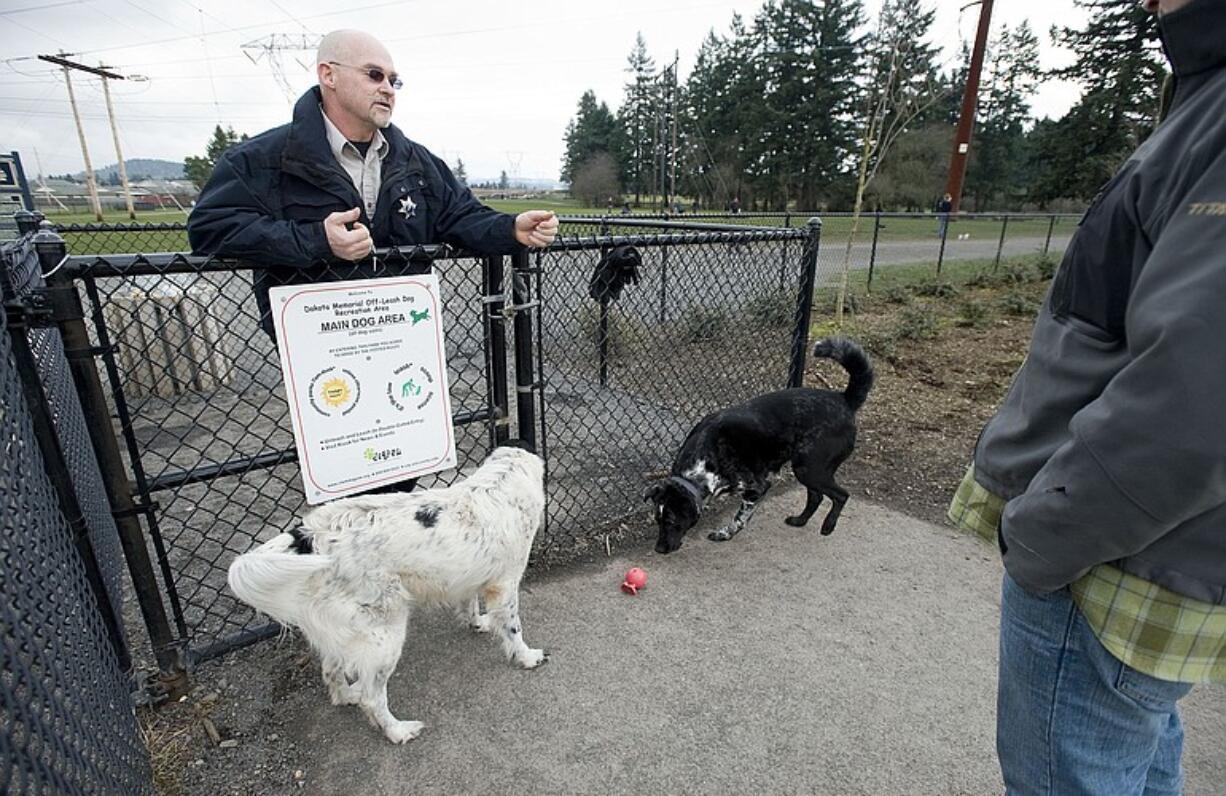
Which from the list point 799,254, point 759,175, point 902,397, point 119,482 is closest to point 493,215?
point 119,482

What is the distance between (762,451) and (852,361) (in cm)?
77

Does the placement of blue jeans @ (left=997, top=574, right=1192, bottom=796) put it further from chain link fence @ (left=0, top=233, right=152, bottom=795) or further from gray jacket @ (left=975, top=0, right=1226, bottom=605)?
chain link fence @ (left=0, top=233, right=152, bottom=795)

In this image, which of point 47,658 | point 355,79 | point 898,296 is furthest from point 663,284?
point 898,296

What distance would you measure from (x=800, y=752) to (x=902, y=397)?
425 centimetres

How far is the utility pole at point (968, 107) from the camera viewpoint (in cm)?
1552

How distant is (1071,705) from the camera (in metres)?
1.13

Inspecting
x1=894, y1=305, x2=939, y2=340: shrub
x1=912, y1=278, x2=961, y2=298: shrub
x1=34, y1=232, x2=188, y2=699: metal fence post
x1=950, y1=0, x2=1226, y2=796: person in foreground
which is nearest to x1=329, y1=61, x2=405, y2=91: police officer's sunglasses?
x1=34, y1=232, x2=188, y2=699: metal fence post

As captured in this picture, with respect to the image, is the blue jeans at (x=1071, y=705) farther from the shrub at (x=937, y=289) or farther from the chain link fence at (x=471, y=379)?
the shrub at (x=937, y=289)

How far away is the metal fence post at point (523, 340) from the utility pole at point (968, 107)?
52.4 feet

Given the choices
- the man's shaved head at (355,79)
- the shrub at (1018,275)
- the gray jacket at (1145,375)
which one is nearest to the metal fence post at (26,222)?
the man's shaved head at (355,79)

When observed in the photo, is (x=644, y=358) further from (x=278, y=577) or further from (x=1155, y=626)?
(x=1155, y=626)

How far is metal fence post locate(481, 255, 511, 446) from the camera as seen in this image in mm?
2615

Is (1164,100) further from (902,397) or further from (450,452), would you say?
(902,397)

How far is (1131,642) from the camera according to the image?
1002 mm
